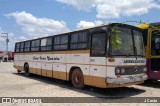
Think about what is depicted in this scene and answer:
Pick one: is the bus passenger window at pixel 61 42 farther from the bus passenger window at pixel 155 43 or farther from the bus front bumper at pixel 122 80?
the bus passenger window at pixel 155 43

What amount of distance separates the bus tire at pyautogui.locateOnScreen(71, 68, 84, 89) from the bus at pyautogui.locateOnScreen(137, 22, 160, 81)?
11.6 feet

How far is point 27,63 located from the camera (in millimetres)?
19469

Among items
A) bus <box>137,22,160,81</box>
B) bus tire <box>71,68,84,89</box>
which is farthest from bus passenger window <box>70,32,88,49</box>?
bus <box>137,22,160,81</box>

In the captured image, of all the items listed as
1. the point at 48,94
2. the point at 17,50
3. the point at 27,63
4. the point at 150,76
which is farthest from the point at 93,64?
the point at 17,50

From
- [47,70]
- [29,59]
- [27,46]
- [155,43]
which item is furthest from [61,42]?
[27,46]

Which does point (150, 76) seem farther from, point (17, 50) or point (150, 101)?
point (17, 50)

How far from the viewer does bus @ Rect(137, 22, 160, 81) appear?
12.6 metres

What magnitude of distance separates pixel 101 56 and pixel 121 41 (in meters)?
1.03

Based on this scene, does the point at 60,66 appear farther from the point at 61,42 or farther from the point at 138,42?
the point at 138,42

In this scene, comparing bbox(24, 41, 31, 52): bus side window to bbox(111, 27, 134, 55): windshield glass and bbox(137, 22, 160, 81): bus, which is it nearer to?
bbox(137, 22, 160, 81): bus

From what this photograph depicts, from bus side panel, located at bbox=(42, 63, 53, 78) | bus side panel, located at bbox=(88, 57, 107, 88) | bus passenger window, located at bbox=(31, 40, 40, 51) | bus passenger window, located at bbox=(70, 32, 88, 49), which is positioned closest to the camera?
bus side panel, located at bbox=(88, 57, 107, 88)

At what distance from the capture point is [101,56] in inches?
414

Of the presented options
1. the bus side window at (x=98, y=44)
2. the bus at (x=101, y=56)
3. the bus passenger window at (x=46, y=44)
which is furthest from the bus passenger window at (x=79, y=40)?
the bus passenger window at (x=46, y=44)

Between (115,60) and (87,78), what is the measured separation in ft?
6.39
